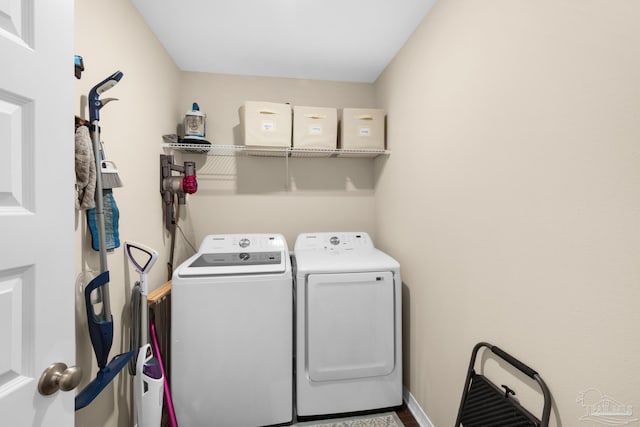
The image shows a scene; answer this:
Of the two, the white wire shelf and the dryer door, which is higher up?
the white wire shelf

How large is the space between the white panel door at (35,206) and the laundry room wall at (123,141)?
53 centimetres

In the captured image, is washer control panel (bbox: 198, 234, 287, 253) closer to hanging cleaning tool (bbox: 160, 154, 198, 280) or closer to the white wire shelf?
hanging cleaning tool (bbox: 160, 154, 198, 280)

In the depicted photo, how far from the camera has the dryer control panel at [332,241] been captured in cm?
229

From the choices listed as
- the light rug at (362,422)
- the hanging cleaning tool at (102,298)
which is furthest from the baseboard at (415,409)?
the hanging cleaning tool at (102,298)

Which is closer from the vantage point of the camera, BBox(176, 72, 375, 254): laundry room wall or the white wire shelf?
the white wire shelf

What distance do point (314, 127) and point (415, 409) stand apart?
2137 mm

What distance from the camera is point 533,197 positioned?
1.02 m

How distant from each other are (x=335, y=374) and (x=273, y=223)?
1312 mm

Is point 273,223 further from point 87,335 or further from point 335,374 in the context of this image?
point 87,335

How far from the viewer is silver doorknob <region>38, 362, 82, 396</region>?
2.14 ft

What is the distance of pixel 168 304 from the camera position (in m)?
2.13

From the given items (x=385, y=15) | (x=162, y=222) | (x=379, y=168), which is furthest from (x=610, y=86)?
(x=162, y=222)

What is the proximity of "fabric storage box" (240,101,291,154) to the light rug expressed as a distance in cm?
194

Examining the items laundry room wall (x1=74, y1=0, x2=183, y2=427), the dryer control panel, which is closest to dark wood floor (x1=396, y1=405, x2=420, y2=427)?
the dryer control panel
